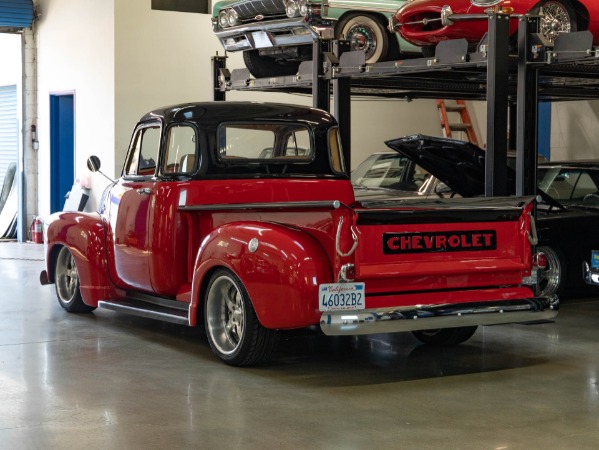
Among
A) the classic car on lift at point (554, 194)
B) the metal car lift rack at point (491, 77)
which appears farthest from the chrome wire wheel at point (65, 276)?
the classic car on lift at point (554, 194)

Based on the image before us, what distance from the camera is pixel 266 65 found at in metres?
12.4

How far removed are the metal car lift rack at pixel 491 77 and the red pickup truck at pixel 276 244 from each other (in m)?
1.62

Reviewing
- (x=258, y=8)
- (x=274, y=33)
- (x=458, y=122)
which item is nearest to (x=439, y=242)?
(x=274, y=33)

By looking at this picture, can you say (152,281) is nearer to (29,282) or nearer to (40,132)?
(29,282)

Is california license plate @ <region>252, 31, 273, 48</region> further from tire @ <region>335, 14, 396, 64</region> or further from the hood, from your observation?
the hood

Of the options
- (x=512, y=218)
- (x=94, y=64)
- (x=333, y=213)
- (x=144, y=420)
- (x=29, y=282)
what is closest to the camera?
(x=144, y=420)

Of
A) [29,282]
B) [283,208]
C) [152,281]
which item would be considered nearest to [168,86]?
[29,282]

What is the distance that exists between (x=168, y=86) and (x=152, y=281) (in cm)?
941

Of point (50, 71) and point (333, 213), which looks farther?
point (50, 71)

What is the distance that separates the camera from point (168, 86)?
1677 cm

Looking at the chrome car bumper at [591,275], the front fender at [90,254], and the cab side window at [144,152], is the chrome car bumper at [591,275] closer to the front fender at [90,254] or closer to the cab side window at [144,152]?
the cab side window at [144,152]

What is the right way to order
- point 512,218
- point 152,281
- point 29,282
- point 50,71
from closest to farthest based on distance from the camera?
1. point 512,218
2. point 152,281
3. point 29,282
4. point 50,71

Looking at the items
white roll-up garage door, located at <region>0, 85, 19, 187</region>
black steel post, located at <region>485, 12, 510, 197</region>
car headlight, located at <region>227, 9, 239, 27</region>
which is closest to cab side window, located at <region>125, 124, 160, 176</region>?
black steel post, located at <region>485, 12, 510, 197</region>

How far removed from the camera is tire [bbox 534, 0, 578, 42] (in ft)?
30.7
